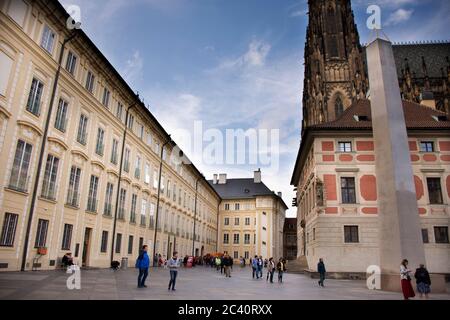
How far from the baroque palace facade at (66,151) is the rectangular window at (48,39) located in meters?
0.06

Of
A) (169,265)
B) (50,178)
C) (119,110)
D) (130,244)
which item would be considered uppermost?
(119,110)

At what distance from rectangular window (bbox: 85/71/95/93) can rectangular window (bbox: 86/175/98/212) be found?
20.8 feet

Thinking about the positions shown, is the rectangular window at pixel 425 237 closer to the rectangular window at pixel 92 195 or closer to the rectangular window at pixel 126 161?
the rectangular window at pixel 126 161

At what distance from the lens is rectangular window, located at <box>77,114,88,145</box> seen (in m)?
21.8

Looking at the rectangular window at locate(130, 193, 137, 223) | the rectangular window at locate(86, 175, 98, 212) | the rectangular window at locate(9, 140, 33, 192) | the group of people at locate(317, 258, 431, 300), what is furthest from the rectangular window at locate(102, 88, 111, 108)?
the group of people at locate(317, 258, 431, 300)

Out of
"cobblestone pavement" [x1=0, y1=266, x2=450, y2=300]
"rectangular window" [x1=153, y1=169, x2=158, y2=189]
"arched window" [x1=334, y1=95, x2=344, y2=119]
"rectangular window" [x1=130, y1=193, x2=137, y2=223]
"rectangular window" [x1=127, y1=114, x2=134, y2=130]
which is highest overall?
"arched window" [x1=334, y1=95, x2=344, y2=119]

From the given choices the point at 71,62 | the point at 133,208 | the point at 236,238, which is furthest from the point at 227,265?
the point at 236,238

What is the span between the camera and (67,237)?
20484 mm

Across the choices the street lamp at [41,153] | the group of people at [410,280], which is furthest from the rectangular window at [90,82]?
the group of people at [410,280]

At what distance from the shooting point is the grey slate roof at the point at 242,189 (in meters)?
75.0

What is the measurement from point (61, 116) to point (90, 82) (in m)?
4.21

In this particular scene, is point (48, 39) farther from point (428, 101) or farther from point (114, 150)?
point (428, 101)

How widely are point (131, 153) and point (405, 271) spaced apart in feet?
77.5

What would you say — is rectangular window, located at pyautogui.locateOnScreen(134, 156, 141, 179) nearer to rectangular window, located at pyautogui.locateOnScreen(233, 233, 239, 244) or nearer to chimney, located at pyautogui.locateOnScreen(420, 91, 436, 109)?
chimney, located at pyautogui.locateOnScreen(420, 91, 436, 109)
